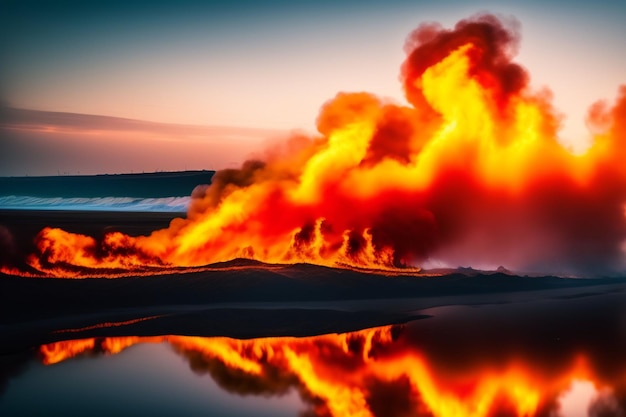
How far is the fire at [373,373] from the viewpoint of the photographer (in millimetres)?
16156

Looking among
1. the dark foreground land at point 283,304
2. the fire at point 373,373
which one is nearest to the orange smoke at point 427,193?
the dark foreground land at point 283,304

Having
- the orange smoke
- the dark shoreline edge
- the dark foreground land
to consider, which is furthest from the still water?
the orange smoke

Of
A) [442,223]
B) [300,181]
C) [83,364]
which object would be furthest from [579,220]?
[83,364]

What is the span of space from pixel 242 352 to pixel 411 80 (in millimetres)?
22491

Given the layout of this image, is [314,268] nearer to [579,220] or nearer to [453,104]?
[453,104]

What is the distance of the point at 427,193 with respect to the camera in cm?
4012

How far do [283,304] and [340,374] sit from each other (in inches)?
421

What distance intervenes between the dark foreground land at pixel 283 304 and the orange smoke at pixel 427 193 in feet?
10.6

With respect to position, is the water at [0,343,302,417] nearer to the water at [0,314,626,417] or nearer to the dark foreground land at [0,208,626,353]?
the water at [0,314,626,417]

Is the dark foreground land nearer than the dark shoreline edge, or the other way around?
the dark foreground land

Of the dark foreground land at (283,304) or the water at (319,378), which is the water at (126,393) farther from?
the dark foreground land at (283,304)

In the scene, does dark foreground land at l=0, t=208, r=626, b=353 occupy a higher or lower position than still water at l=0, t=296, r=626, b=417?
higher

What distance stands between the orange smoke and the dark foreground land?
3228mm

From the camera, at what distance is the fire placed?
16.2 metres
